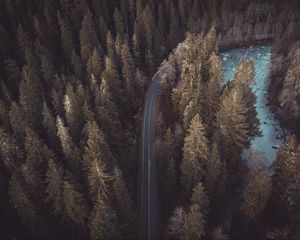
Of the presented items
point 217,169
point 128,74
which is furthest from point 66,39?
point 217,169

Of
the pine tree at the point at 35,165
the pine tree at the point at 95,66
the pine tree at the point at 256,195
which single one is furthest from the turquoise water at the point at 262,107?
the pine tree at the point at 35,165

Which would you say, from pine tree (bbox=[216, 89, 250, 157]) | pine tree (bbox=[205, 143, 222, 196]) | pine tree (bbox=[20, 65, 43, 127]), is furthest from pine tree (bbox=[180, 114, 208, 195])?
pine tree (bbox=[20, 65, 43, 127])

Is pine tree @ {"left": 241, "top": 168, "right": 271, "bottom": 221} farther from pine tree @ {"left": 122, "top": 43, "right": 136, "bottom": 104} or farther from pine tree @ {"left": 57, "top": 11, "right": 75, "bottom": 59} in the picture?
pine tree @ {"left": 57, "top": 11, "right": 75, "bottom": 59}

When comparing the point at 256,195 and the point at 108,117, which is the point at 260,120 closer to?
the point at 256,195

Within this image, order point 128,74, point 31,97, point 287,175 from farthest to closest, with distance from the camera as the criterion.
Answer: point 128,74
point 31,97
point 287,175

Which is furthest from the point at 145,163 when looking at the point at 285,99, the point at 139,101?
the point at 285,99

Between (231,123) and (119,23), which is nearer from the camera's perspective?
(231,123)
